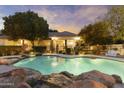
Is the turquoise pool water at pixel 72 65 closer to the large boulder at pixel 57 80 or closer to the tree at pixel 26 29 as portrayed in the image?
the large boulder at pixel 57 80

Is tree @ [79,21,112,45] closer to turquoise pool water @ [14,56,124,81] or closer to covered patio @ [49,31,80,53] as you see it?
covered patio @ [49,31,80,53]

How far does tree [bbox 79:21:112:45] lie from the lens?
5.85 meters

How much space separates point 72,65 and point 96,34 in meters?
0.90

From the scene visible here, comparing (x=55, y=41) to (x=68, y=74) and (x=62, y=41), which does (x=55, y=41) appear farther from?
(x=68, y=74)

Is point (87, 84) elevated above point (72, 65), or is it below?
below

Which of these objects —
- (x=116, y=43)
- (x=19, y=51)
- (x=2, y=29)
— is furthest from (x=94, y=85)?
(x=2, y=29)

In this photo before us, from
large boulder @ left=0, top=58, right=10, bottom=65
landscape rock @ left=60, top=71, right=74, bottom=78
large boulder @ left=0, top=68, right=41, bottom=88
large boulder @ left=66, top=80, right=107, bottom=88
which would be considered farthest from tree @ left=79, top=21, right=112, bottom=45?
large boulder @ left=0, top=58, right=10, bottom=65

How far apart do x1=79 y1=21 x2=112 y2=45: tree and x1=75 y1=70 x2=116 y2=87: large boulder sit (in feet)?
2.44

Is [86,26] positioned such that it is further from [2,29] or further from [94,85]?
[2,29]

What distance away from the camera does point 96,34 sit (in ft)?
19.7

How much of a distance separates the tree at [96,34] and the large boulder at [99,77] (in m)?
0.74

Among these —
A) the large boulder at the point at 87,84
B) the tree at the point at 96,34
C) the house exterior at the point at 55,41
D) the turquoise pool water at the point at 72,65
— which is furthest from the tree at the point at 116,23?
the large boulder at the point at 87,84

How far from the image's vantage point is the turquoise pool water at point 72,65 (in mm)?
5715

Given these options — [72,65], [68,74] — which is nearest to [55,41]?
[72,65]
